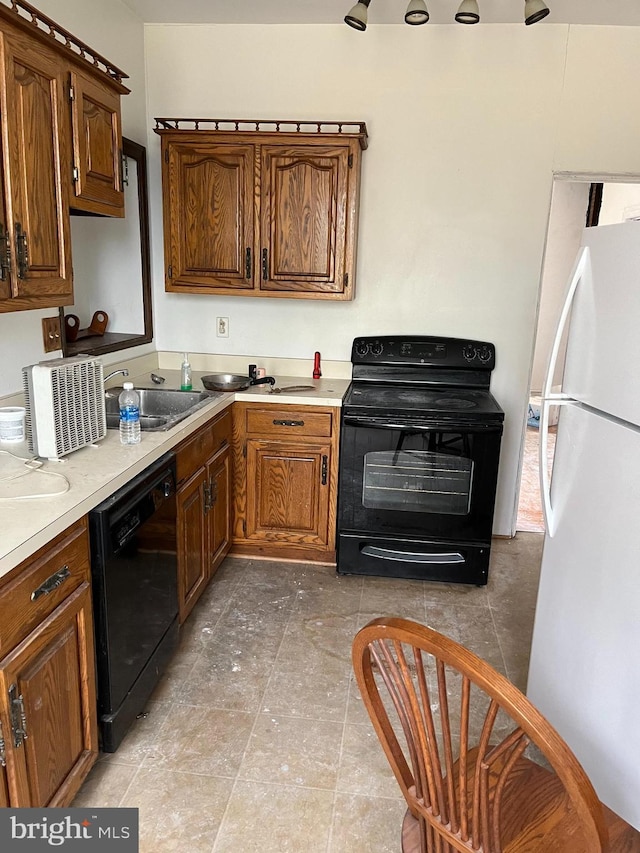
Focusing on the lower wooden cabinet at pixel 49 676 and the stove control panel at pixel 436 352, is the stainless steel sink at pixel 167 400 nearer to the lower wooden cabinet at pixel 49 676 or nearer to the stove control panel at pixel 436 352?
the stove control panel at pixel 436 352

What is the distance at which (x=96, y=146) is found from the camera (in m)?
2.01

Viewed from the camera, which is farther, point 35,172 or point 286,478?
point 286,478

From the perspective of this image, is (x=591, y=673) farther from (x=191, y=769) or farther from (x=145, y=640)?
(x=145, y=640)

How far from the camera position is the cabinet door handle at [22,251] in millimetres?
1646

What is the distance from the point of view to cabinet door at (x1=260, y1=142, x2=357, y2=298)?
2.95 metres

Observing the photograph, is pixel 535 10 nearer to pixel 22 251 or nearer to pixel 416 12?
pixel 416 12

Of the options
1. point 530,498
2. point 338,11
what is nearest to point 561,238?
point 530,498

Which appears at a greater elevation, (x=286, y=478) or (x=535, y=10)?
(x=535, y=10)

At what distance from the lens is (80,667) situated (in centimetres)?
161

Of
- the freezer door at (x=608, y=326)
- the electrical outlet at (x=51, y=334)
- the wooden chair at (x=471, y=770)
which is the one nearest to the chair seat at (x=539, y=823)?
the wooden chair at (x=471, y=770)

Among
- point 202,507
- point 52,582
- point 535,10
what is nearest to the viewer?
point 52,582

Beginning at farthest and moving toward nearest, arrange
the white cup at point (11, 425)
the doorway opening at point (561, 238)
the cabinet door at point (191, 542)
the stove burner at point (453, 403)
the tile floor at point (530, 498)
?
the doorway opening at point (561, 238)
the tile floor at point (530, 498)
the stove burner at point (453, 403)
the cabinet door at point (191, 542)
the white cup at point (11, 425)

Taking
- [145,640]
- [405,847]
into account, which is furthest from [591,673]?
[145,640]

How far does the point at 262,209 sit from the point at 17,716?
2383 mm
